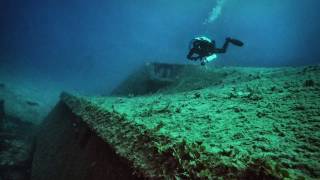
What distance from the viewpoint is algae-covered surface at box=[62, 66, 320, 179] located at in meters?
1.64

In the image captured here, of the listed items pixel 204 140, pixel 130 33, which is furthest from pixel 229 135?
pixel 130 33

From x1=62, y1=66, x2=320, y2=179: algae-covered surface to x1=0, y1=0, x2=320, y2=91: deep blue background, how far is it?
35517 mm

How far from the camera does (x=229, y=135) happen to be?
238 cm

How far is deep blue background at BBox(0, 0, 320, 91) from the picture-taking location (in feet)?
164

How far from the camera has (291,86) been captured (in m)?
3.83

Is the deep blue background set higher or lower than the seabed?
higher

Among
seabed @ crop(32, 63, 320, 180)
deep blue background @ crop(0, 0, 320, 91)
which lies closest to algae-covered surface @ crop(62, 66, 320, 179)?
seabed @ crop(32, 63, 320, 180)

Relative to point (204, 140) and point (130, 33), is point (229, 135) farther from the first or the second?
point (130, 33)

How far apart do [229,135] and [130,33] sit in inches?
4159

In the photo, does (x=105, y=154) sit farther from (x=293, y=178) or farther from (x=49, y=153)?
(x=49, y=153)

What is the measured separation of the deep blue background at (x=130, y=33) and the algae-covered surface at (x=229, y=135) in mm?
35517

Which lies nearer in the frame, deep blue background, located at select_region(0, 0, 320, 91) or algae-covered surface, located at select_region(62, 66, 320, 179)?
algae-covered surface, located at select_region(62, 66, 320, 179)

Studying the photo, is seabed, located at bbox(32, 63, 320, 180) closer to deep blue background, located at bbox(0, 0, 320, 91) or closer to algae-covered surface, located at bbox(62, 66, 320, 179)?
algae-covered surface, located at bbox(62, 66, 320, 179)

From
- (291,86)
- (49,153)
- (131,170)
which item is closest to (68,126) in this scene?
(49,153)
